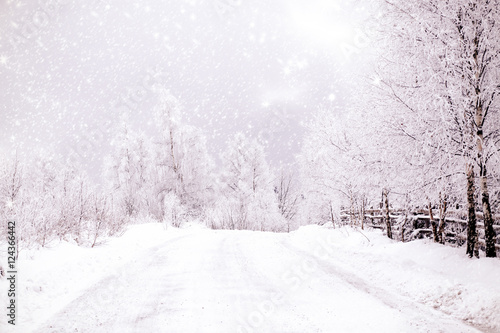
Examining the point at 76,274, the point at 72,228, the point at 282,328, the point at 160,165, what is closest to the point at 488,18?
the point at 282,328

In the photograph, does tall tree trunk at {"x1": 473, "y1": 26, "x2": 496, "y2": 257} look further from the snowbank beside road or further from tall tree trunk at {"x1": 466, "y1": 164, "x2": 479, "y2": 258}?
the snowbank beside road

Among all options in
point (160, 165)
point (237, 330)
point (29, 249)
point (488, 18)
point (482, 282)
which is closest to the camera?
point (237, 330)

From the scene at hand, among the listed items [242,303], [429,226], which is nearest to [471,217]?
[429,226]

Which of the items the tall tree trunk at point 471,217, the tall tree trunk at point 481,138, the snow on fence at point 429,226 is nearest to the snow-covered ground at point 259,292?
the tall tree trunk at point 471,217

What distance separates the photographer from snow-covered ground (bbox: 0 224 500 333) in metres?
4.40

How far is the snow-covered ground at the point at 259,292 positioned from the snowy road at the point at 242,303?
0.06 ft

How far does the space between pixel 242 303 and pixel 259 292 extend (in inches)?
28.7

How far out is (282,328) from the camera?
167 inches

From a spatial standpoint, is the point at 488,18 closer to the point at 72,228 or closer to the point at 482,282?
the point at 482,282

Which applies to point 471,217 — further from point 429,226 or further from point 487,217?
point 429,226

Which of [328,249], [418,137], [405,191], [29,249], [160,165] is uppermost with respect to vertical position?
[160,165]

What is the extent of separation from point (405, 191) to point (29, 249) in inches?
417

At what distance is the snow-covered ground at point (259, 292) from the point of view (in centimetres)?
440

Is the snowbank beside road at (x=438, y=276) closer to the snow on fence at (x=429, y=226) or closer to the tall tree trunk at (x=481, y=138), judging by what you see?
the tall tree trunk at (x=481, y=138)
